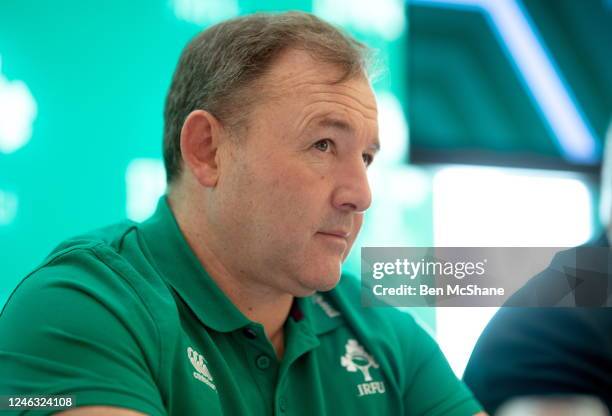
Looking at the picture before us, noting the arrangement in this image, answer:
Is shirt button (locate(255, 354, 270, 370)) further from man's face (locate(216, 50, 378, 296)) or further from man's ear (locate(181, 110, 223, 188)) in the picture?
man's ear (locate(181, 110, 223, 188))

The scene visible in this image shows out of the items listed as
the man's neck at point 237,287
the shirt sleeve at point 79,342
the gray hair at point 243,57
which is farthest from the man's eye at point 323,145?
the shirt sleeve at point 79,342

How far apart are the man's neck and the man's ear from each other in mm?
74

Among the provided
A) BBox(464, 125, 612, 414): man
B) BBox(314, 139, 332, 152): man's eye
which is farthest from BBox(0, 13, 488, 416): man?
BBox(464, 125, 612, 414): man

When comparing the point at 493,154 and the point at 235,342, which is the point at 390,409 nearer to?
the point at 235,342

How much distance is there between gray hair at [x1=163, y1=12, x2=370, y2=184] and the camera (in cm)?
106

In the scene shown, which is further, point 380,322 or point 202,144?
point 380,322

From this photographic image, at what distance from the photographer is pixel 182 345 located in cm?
90

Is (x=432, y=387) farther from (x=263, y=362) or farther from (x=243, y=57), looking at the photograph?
(x=243, y=57)

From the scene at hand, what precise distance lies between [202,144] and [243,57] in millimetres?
154

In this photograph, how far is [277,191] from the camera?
102 centimetres

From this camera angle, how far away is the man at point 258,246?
3.00 feet

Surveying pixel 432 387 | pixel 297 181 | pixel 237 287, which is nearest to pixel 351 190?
pixel 297 181

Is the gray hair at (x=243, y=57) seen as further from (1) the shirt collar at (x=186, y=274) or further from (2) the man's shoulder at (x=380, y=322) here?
(2) the man's shoulder at (x=380, y=322)

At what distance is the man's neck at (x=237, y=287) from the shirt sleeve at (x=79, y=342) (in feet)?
0.69
